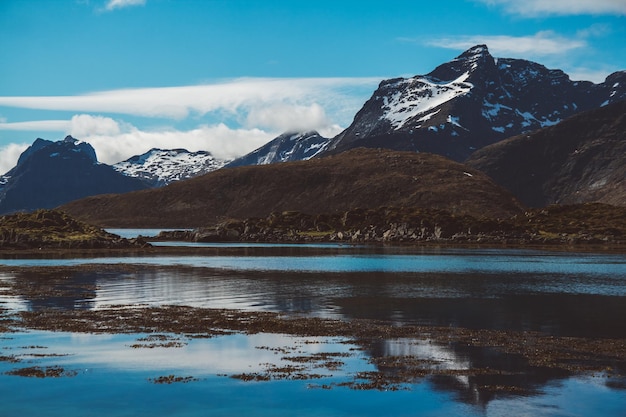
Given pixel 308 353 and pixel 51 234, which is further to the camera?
pixel 51 234

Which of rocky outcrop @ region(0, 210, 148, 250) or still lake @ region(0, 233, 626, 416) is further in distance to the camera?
rocky outcrop @ region(0, 210, 148, 250)

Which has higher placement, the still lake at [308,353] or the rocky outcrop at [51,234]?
the rocky outcrop at [51,234]

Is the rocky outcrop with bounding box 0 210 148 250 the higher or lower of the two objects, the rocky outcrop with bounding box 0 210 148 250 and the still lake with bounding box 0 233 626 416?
the higher

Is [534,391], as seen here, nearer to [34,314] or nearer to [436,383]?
[436,383]

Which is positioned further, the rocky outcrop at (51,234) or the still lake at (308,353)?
the rocky outcrop at (51,234)

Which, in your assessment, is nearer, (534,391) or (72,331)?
(534,391)

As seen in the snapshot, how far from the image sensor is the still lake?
82.7 ft

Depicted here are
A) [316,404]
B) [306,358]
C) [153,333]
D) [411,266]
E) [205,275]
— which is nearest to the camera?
[316,404]

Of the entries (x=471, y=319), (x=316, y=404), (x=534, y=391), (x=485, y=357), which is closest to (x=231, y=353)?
(x=316, y=404)

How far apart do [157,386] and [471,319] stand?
2460cm

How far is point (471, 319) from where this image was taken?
4653 centimetres

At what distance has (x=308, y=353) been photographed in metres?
34.3

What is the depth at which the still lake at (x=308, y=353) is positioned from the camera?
25.2 meters

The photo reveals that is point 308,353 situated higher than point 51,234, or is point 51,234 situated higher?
point 51,234
